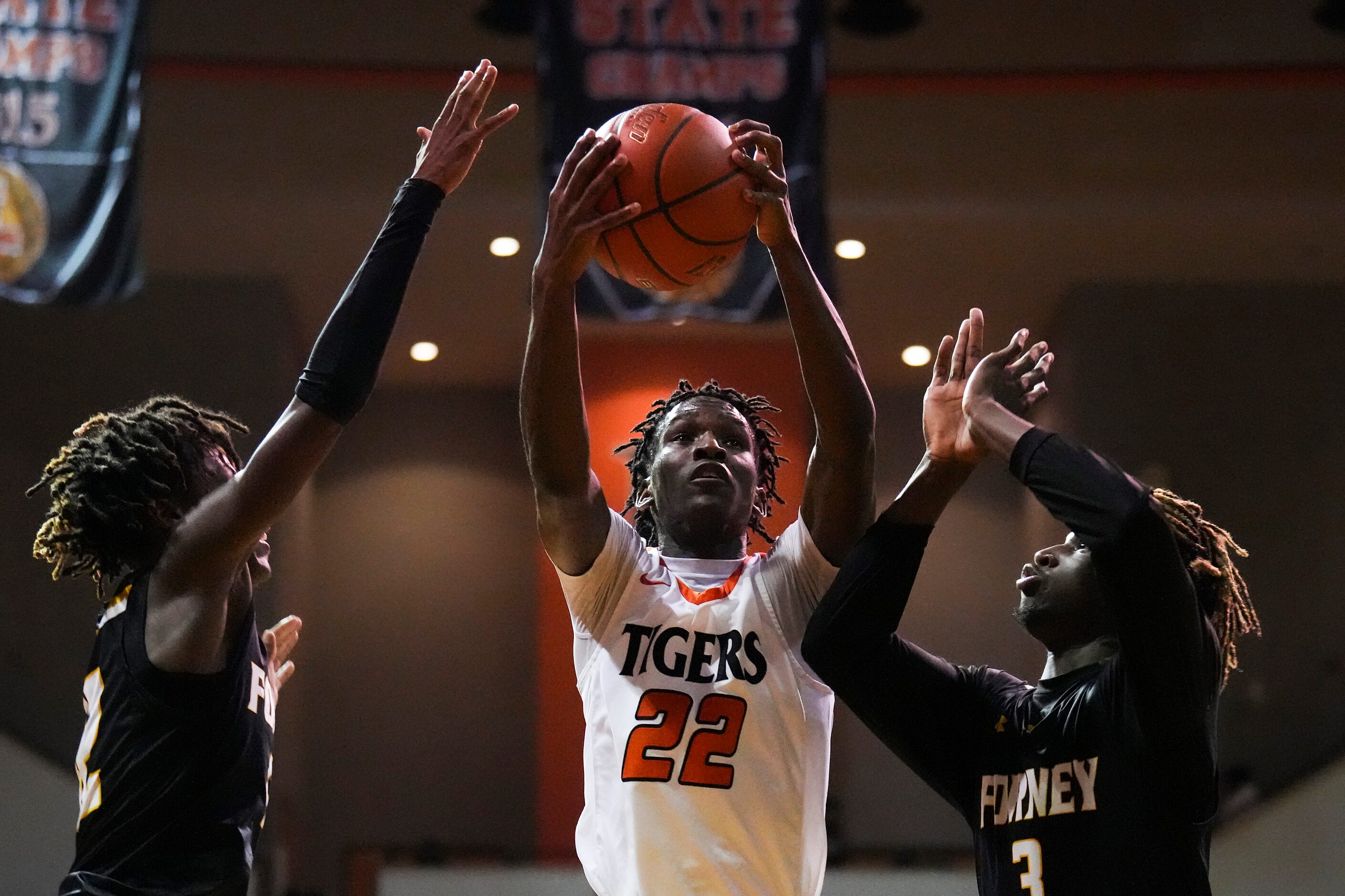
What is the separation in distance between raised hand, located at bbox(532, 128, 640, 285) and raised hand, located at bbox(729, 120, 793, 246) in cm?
24

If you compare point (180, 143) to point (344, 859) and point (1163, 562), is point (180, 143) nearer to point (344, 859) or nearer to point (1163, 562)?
point (344, 859)

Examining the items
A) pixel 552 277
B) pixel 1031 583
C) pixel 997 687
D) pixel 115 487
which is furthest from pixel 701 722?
pixel 115 487

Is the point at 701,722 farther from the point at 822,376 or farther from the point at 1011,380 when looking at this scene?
the point at 1011,380

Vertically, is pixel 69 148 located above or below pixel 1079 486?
above

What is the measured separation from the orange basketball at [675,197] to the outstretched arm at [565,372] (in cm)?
5

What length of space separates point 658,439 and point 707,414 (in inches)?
6.2

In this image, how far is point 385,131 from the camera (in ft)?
28.6

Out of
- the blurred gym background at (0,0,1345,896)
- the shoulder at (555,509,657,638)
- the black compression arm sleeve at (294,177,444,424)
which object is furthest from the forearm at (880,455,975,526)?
the blurred gym background at (0,0,1345,896)

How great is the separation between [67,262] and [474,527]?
16.3 feet

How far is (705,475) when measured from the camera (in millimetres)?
3312

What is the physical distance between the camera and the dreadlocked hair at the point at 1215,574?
10.1 ft

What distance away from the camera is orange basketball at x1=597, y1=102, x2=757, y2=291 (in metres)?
3.10

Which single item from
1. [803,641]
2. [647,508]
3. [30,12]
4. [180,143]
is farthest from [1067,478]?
[180,143]

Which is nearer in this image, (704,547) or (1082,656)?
(1082,656)
